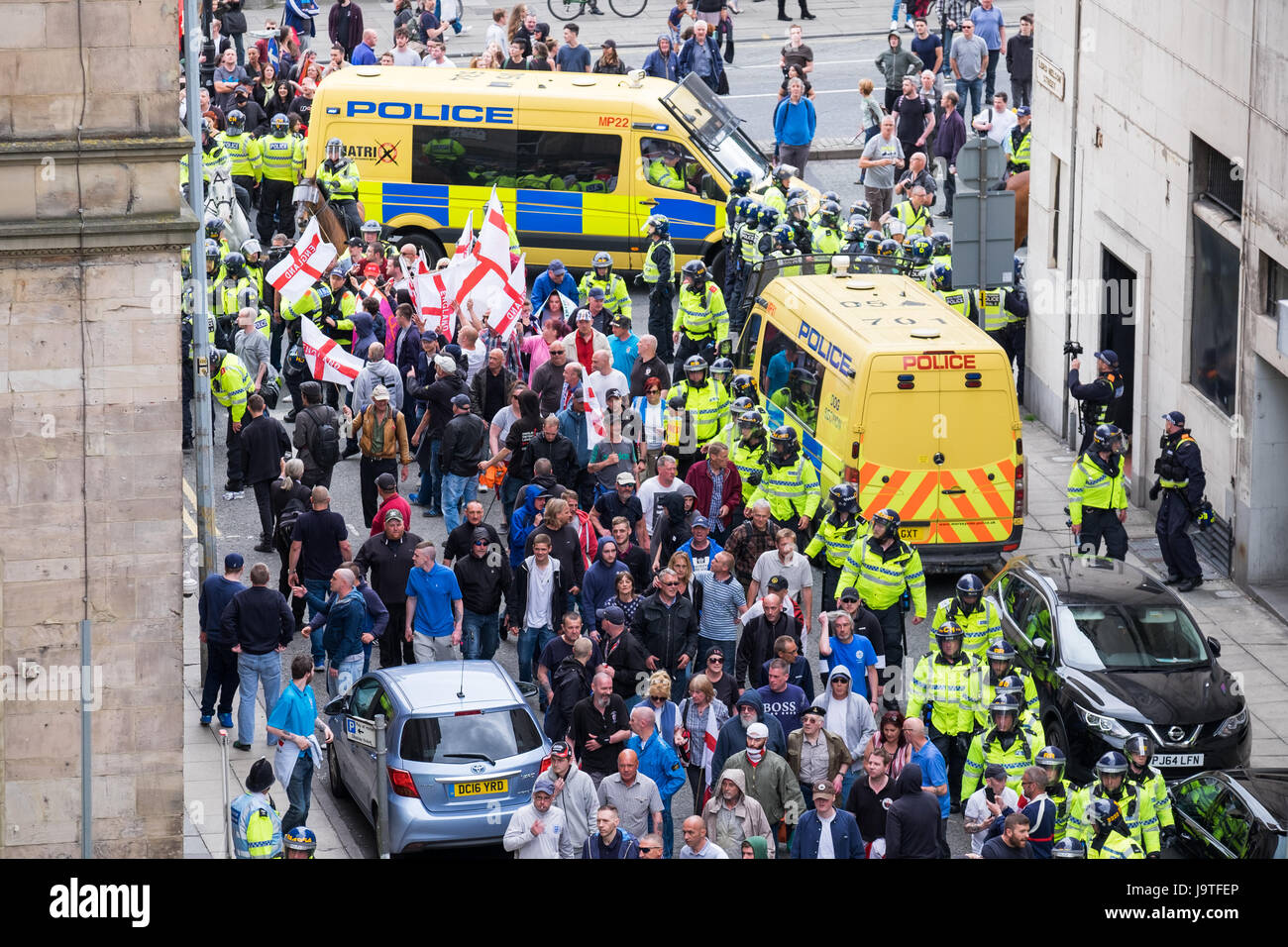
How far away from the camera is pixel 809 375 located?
19.2 metres

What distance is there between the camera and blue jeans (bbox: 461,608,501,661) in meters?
16.3

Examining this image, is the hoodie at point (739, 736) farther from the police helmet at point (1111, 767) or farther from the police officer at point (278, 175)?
the police officer at point (278, 175)

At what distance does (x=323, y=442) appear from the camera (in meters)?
18.5

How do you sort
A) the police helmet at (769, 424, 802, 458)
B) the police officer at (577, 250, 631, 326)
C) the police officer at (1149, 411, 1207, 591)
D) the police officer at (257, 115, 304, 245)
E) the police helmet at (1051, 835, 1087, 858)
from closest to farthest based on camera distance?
1. the police helmet at (1051, 835, 1087, 858)
2. the police helmet at (769, 424, 802, 458)
3. the police officer at (1149, 411, 1207, 591)
4. the police officer at (577, 250, 631, 326)
5. the police officer at (257, 115, 304, 245)

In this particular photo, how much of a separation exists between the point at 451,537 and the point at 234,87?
1564 centimetres

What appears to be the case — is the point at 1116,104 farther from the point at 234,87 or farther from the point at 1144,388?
the point at 234,87

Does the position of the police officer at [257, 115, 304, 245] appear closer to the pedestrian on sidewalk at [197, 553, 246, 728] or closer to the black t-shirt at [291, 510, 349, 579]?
the black t-shirt at [291, 510, 349, 579]

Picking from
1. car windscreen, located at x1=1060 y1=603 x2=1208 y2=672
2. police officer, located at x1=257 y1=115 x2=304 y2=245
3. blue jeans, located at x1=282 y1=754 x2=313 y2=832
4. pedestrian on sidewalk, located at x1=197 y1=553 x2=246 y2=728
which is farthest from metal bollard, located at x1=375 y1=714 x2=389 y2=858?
police officer, located at x1=257 y1=115 x2=304 y2=245

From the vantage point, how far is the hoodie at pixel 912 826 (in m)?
12.5

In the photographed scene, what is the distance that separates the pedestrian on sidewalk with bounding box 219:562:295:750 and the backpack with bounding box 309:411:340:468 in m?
3.37

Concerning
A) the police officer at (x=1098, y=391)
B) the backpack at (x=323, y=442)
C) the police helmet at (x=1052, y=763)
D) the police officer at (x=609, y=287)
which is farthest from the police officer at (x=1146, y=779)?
the police officer at (x=609, y=287)

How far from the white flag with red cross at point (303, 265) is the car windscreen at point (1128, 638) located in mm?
9543

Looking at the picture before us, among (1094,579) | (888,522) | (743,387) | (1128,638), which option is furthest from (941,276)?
(1128,638)

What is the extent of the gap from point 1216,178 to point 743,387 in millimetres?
5095
